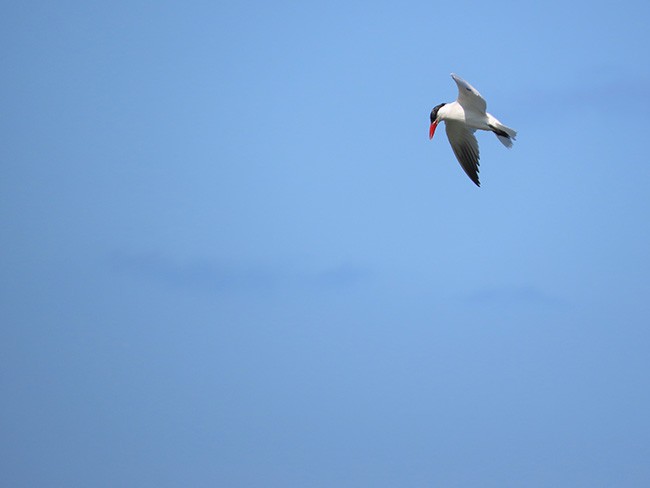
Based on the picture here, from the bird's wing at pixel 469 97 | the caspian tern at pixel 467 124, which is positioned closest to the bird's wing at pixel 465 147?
the caspian tern at pixel 467 124

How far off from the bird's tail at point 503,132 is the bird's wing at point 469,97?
1.16 feet

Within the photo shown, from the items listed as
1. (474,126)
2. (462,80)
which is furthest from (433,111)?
(462,80)

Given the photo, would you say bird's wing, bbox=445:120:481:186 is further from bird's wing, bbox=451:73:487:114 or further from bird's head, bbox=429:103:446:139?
bird's wing, bbox=451:73:487:114

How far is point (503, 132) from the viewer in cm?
2633

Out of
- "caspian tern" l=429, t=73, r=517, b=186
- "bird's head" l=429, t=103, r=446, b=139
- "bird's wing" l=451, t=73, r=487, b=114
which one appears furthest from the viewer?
"bird's head" l=429, t=103, r=446, b=139

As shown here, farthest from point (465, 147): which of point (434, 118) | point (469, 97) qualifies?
point (469, 97)

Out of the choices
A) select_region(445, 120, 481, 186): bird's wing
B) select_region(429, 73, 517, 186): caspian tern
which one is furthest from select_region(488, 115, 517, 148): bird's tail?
select_region(445, 120, 481, 186): bird's wing

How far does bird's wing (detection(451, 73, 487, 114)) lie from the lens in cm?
2483

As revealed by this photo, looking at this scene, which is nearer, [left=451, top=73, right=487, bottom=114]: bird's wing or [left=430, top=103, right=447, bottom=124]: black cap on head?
[left=451, top=73, right=487, bottom=114]: bird's wing

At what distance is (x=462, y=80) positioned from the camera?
80.7 ft

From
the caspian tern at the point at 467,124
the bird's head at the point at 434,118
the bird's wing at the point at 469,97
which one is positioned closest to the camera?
the bird's wing at the point at 469,97

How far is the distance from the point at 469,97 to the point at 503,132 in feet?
3.59

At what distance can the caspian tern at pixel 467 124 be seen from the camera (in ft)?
85.7

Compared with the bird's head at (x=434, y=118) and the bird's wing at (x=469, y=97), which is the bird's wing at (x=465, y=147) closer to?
the bird's head at (x=434, y=118)
